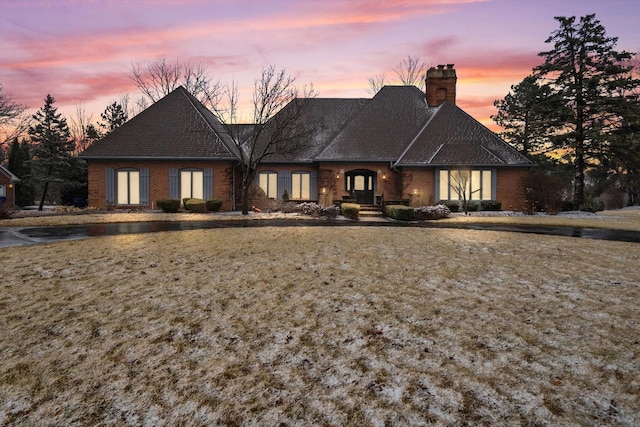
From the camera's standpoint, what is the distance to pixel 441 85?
29406 mm

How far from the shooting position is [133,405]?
10.6 feet

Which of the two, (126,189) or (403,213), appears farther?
(126,189)

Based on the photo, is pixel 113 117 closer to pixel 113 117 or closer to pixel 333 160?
pixel 113 117

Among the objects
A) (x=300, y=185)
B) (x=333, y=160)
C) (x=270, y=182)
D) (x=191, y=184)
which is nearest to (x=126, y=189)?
(x=191, y=184)

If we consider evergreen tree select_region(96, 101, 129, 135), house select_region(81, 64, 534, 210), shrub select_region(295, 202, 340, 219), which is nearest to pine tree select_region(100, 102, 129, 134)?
evergreen tree select_region(96, 101, 129, 135)

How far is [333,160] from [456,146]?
8293 millimetres

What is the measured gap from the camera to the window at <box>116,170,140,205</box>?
82.8ft

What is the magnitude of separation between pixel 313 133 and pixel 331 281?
23600mm

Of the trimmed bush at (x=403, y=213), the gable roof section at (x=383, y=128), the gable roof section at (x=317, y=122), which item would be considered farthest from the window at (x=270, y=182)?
the trimmed bush at (x=403, y=213)

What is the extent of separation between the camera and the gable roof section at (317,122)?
27394 millimetres

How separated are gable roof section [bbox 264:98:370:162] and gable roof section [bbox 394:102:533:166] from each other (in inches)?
241

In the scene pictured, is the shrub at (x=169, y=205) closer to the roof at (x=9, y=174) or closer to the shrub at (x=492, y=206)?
the shrub at (x=492, y=206)

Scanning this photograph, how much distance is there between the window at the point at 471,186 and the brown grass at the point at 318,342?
685 inches

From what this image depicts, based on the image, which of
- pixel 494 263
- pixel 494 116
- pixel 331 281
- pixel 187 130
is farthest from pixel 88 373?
pixel 494 116
